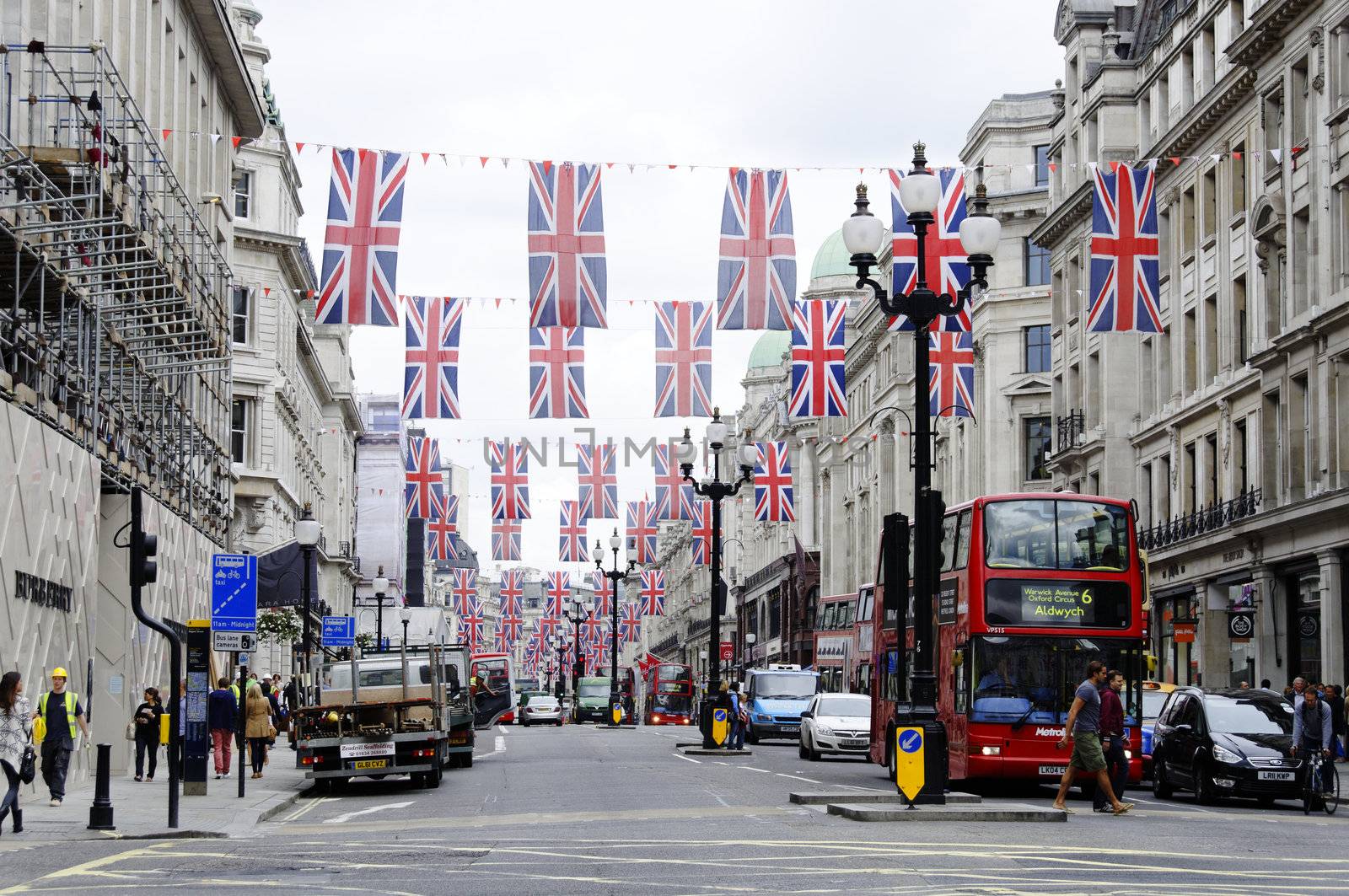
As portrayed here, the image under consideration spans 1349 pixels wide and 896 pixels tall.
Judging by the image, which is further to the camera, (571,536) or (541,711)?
(541,711)

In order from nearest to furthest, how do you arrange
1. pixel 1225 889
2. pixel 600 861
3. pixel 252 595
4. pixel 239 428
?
pixel 1225 889
pixel 600 861
pixel 252 595
pixel 239 428

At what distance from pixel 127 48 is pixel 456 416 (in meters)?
9.41

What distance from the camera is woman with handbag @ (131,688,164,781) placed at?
3184 centimetres

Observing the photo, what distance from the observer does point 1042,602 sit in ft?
89.5

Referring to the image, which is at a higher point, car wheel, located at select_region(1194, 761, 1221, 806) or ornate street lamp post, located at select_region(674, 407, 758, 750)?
ornate street lamp post, located at select_region(674, 407, 758, 750)

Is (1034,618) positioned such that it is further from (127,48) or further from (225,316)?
(225,316)

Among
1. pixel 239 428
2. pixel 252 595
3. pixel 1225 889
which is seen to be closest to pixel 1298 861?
pixel 1225 889

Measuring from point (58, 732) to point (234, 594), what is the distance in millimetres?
4713

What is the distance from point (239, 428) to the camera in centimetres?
7181

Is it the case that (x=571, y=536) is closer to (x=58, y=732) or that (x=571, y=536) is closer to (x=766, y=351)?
(x=58, y=732)

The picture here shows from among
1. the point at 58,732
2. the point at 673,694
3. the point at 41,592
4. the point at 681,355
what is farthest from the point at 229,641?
the point at 673,694

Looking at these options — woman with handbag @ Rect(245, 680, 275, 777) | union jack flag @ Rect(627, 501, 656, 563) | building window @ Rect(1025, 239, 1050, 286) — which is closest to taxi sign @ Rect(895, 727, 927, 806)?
woman with handbag @ Rect(245, 680, 275, 777)

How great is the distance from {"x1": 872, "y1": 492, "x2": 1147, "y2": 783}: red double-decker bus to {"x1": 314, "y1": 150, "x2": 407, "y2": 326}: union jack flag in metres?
10.6

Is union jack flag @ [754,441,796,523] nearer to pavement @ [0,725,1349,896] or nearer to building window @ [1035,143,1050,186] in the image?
building window @ [1035,143,1050,186]
